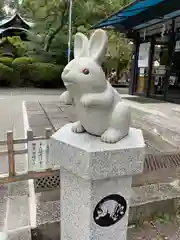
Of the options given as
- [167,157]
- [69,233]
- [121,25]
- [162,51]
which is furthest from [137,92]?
[69,233]

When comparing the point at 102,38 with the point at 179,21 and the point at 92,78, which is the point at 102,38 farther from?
the point at 179,21

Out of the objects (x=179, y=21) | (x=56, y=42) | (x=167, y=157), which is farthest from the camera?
(x=56, y=42)

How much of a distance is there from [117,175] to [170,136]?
3.01 meters

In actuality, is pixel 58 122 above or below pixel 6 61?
below

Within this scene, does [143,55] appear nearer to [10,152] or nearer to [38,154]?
[38,154]

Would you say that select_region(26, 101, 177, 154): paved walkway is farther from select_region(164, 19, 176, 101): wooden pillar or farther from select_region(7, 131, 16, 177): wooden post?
select_region(164, 19, 176, 101): wooden pillar

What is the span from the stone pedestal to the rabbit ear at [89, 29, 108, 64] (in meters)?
0.52

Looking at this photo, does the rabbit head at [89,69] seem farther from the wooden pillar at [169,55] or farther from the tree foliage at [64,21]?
the tree foliage at [64,21]

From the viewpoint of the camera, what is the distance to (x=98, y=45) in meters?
1.44

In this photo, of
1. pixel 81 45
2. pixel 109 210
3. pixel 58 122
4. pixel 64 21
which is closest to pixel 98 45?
pixel 81 45

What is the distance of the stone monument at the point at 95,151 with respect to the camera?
1.41 meters

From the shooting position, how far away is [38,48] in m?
16.4

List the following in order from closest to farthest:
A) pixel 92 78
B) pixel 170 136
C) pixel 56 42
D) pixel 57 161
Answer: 1. pixel 92 78
2. pixel 57 161
3. pixel 170 136
4. pixel 56 42

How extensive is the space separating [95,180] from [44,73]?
13900 mm
